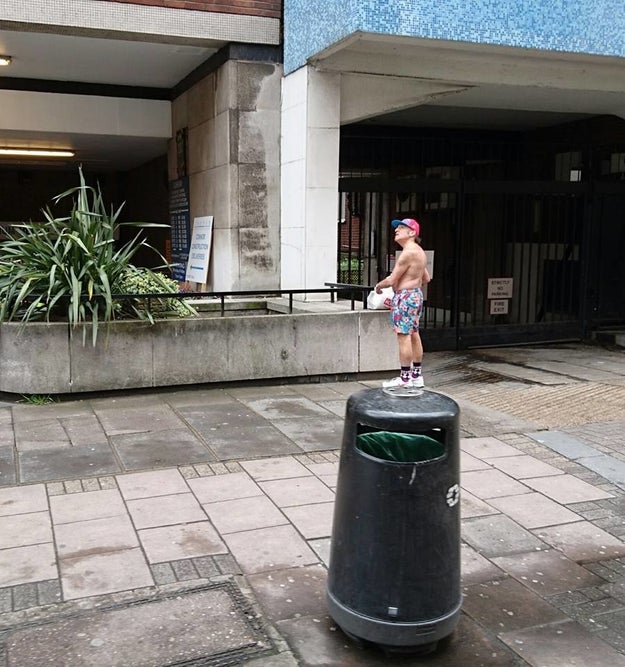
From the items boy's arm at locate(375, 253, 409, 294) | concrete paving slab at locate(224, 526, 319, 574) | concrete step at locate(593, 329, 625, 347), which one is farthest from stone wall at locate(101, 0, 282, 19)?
concrete step at locate(593, 329, 625, 347)

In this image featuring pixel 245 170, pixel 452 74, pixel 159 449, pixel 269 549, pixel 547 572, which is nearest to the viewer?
pixel 547 572

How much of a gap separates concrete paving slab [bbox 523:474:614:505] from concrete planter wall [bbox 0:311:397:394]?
10.8 ft

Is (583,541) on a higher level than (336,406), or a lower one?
lower

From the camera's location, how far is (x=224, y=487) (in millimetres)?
4996

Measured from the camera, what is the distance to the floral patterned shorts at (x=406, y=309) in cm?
703

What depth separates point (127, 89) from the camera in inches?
469

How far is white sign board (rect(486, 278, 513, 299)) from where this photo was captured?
1231cm

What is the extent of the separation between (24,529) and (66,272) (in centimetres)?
350

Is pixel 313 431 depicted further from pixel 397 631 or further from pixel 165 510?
pixel 397 631

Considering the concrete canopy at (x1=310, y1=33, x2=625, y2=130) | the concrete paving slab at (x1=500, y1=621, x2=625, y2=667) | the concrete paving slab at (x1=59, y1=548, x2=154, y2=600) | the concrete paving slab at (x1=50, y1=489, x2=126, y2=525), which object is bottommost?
the concrete paving slab at (x1=500, y1=621, x2=625, y2=667)

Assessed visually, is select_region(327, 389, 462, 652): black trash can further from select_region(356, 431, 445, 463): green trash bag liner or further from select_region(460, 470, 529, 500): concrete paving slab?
select_region(460, 470, 529, 500): concrete paving slab

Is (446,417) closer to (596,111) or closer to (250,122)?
(250,122)

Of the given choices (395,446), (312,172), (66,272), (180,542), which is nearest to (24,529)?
(180,542)

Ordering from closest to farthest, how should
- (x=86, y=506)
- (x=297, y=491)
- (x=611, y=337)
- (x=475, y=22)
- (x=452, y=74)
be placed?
1. (x=86, y=506)
2. (x=297, y=491)
3. (x=475, y=22)
4. (x=452, y=74)
5. (x=611, y=337)
